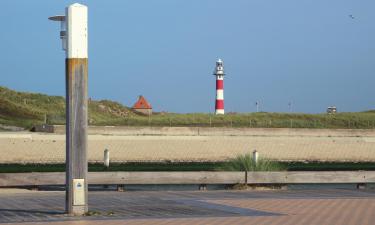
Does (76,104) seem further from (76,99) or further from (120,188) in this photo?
(120,188)

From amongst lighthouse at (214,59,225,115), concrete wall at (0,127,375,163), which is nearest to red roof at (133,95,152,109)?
lighthouse at (214,59,225,115)

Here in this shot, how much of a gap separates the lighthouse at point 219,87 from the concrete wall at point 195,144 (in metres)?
23.6

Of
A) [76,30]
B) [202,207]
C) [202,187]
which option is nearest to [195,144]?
[202,187]

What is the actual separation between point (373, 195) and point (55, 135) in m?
29.3

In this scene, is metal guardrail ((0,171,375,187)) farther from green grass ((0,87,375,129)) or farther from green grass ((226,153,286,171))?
green grass ((0,87,375,129))

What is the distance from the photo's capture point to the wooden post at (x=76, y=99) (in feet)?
44.3

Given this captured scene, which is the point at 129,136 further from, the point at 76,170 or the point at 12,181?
the point at 76,170

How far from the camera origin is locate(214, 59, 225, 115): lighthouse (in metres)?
78.1

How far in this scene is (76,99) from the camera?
13586 millimetres

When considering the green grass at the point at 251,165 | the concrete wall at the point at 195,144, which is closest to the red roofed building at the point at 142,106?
the concrete wall at the point at 195,144

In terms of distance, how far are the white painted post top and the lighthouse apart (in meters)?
64.4

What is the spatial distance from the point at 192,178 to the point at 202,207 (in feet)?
15.4

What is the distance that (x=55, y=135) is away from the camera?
45.4m

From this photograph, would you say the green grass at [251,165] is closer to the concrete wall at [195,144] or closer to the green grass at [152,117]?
the concrete wall at [195,144]
